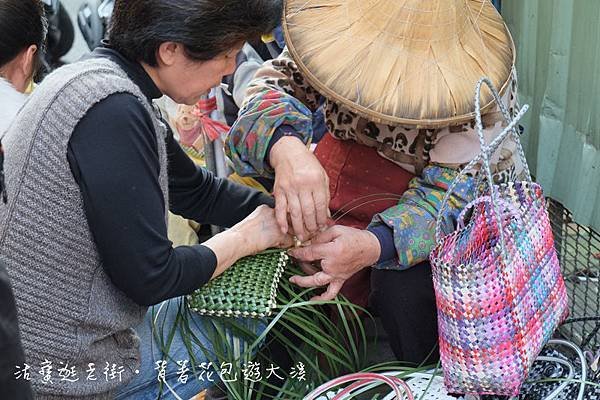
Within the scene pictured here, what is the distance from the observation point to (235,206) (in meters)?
1.84

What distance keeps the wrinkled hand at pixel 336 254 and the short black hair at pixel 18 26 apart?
3.24 ft

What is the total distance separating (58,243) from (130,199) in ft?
0.52

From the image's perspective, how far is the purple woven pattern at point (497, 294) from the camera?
136 centimetres

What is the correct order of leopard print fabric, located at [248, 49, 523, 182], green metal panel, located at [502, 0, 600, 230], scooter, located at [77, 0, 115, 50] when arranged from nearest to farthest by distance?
leopard print fabric, located at [248, 49, 523, 182], green metal panel, located at [502, 0, 600, 230], scooter, located at [77, 0, 115, 50]

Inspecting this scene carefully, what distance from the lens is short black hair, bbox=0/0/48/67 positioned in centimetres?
203

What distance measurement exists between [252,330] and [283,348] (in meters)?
0.19

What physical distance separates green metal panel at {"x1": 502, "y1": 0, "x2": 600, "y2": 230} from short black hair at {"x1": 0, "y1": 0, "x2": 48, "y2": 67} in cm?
129

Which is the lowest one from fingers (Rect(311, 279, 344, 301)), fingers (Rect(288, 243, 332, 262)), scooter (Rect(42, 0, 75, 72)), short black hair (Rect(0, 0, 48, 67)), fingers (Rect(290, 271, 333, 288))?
scooter (Rect(42, 0, 75, 72))

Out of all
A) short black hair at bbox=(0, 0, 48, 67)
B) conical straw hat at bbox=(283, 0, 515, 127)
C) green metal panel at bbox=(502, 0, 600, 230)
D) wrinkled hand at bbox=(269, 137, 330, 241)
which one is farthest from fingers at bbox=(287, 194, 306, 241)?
short black hair at bbox=(0, 0, 48, 67)

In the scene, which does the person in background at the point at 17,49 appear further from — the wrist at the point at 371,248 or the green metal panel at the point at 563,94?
the green metal panel at the point at 563,94

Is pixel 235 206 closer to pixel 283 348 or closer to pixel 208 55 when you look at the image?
pixel 283 348

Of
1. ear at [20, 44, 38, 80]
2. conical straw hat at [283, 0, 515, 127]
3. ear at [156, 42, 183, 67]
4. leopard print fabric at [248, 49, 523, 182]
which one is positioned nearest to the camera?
ear at [156, 42, 183, 67]

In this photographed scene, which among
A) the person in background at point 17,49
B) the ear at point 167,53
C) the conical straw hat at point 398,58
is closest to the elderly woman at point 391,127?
the conical straw hat at point 398,58

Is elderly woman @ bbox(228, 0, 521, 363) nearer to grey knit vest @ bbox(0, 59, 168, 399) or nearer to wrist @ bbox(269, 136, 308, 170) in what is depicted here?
wrist @ bbox(269, 136, 308, 170)
